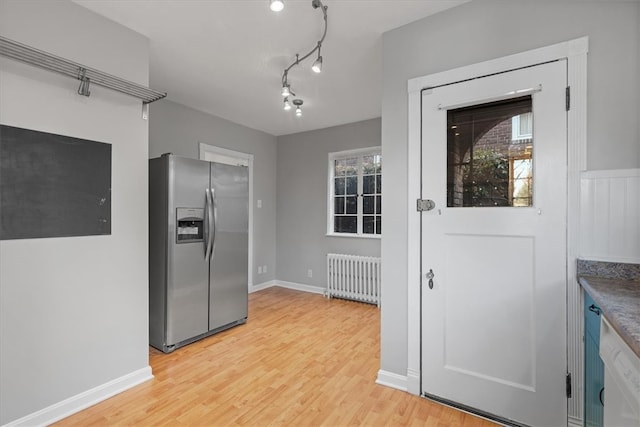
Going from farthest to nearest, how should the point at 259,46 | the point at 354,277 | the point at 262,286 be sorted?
the point at 262,286 → the point at 354,277 → the point at 259,46

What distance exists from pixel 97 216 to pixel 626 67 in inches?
127

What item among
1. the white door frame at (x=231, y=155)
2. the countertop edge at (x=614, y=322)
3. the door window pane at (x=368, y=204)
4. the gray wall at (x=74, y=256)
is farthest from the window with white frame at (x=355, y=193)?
the countertop edge at (x=614, y=322)

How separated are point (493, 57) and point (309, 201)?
350 cm

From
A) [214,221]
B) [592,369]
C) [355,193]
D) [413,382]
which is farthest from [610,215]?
[355,193]

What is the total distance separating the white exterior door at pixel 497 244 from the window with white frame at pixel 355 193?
2.43 metres

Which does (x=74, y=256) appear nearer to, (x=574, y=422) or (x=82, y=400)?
(x=82, y=400)

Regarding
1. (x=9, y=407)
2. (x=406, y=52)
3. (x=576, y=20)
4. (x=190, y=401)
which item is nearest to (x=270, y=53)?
(x=406, y=52)

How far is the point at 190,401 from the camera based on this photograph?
2.03 m

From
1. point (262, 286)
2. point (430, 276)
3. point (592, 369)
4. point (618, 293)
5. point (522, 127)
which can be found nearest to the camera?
point (618, 293)

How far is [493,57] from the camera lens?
6.00 feet

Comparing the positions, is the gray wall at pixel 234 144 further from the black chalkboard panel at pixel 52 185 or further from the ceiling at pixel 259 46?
the black chalkboard panel at pixel 52 185

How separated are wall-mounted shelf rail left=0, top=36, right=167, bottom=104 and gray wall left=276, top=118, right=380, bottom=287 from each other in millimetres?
2934

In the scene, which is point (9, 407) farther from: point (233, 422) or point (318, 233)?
point (318, 233)

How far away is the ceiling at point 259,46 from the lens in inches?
79.0
